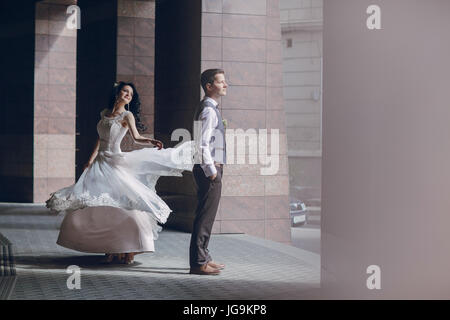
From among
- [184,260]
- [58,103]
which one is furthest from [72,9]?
[184,260]

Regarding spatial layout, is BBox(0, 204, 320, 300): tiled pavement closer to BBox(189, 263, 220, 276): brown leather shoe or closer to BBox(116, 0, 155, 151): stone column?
BBox(189, 263, 220, 276): brown leather shoe

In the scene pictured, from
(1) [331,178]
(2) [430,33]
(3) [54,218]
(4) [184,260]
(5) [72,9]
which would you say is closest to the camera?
(2) [430,33]

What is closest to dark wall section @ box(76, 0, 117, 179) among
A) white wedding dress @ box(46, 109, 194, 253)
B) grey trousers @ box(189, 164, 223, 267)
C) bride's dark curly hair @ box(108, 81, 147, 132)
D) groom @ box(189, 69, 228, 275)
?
bride's dark curly hair @ box(108, 81, 147, 132)

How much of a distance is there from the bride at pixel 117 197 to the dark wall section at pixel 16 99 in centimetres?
895

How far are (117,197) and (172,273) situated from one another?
3.16ft

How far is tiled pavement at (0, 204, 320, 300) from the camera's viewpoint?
6.05 meters

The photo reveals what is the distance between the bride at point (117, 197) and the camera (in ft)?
24.2

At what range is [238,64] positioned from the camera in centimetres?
→ 1059

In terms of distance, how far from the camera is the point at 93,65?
14.9m

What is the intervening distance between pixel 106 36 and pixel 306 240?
293 inches

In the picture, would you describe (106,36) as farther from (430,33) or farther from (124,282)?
(430,33)

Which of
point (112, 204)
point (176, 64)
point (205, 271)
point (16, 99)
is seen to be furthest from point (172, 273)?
point (16, 99)

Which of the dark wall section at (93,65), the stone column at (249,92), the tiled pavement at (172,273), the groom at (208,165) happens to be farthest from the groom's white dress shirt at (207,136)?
the dark wall section at (93,65)

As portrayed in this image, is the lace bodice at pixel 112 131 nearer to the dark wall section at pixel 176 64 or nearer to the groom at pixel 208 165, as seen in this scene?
the groom at pixel 208 165
